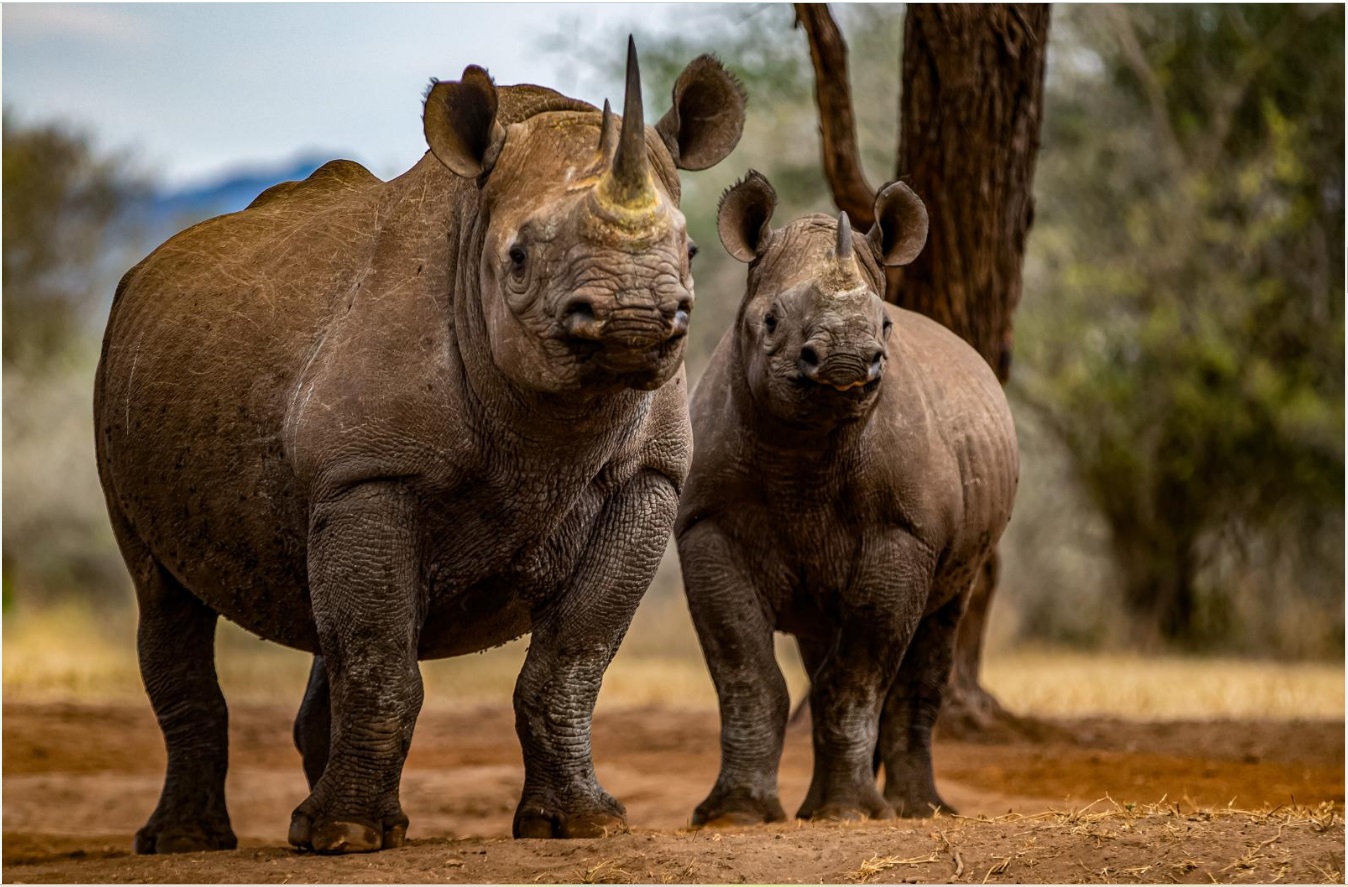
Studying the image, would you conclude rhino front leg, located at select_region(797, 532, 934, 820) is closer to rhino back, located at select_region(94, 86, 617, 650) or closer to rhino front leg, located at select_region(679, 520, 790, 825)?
rhino front leg, located at select_region(679, 520, 790, 825)

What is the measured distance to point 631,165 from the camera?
5281 mm

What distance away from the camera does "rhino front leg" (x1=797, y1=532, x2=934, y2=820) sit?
7.64 m

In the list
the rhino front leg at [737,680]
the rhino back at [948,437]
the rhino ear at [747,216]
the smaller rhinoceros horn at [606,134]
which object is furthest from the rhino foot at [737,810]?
the smaller rhinoceros horn at [606,134]

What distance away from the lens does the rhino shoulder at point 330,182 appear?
7.52 m

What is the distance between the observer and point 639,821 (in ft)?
31.8

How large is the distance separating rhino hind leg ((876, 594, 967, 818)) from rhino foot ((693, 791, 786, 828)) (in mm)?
1060

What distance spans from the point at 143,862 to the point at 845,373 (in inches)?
123

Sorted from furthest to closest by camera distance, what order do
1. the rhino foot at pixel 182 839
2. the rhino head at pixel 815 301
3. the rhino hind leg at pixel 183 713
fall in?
the rhino hind leg at pixel 183 713, the rhino foot at pixel 182 839, the rhino head at pixel 815 301

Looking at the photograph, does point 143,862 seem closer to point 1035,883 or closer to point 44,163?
point 1035,883

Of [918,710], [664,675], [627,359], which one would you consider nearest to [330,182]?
[627,359]

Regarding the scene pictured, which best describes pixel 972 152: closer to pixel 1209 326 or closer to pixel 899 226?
pixel 899 226

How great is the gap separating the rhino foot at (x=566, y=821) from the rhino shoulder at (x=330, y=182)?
8.62 ft

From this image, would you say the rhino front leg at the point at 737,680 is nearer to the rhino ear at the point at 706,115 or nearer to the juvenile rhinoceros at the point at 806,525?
the juvenile rhinoceros at the point at 806,525

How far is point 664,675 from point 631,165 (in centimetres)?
1275
